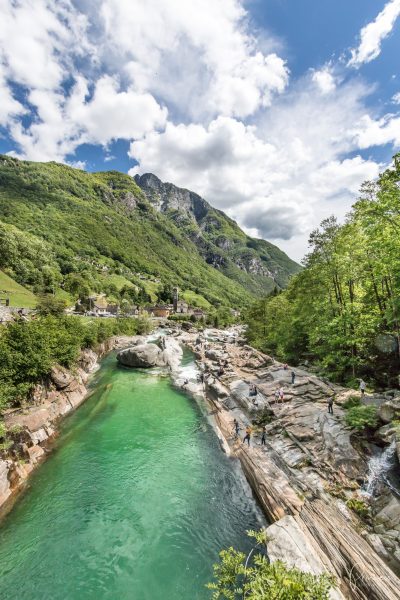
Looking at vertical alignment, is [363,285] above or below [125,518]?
above

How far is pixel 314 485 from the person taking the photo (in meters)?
17.5

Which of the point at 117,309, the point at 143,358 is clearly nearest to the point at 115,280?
the point at 117,309

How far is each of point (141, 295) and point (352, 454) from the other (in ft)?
573

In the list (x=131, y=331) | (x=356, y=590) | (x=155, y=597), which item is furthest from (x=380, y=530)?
(x=131, y=331)

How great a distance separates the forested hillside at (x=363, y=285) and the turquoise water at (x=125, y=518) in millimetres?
16152

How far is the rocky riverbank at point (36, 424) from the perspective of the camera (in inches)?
745

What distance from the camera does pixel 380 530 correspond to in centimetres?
1349

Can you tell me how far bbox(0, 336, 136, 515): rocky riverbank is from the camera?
1892cm

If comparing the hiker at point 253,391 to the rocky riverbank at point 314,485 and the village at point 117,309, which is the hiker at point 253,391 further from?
the village at point 117,309

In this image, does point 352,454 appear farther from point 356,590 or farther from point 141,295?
point 141,295

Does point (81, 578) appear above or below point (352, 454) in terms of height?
below

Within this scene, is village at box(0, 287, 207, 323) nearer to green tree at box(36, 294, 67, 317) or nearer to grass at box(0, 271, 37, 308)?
grass at box(0, 271, 37, 308)

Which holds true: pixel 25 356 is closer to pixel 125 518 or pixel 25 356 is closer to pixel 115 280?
pixel 125 518

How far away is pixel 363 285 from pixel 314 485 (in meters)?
19.0
